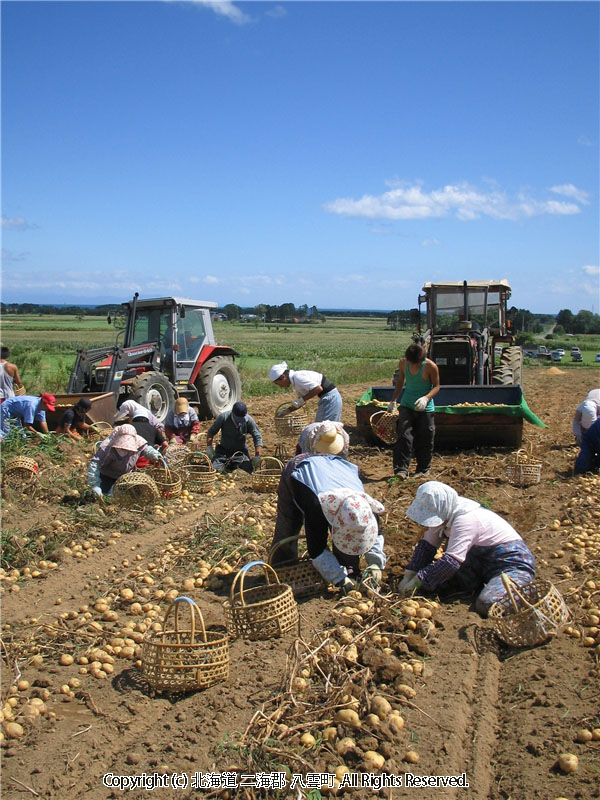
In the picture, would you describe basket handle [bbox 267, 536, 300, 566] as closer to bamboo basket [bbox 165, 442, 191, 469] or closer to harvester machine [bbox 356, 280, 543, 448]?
bamboo basket [bbox 165, 442, 191, 469]

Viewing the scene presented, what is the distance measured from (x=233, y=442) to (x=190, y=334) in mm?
4311

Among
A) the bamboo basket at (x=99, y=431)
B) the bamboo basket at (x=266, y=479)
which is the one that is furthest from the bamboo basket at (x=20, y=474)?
the bamboo basket at (x=266, y=479)

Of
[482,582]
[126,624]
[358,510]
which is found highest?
[358,510]

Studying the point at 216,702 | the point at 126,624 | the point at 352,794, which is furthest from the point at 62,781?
the point at 126,624

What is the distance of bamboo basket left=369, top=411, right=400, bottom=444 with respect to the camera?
922 cm

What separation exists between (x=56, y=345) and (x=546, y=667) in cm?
3883

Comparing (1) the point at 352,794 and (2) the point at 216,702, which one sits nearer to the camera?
(1) the point at 352,794

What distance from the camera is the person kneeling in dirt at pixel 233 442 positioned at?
330 inches

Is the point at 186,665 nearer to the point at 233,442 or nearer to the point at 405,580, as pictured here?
the point at 405,580

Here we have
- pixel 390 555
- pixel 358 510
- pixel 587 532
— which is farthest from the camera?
pixel 587 532

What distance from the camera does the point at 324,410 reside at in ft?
23.0

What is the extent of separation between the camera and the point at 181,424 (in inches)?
375

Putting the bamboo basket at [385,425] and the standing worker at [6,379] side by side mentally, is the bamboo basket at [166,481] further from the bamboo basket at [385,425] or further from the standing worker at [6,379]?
the standing worker at [6,379]

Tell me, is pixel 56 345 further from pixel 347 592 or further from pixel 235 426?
pixel 347 592
